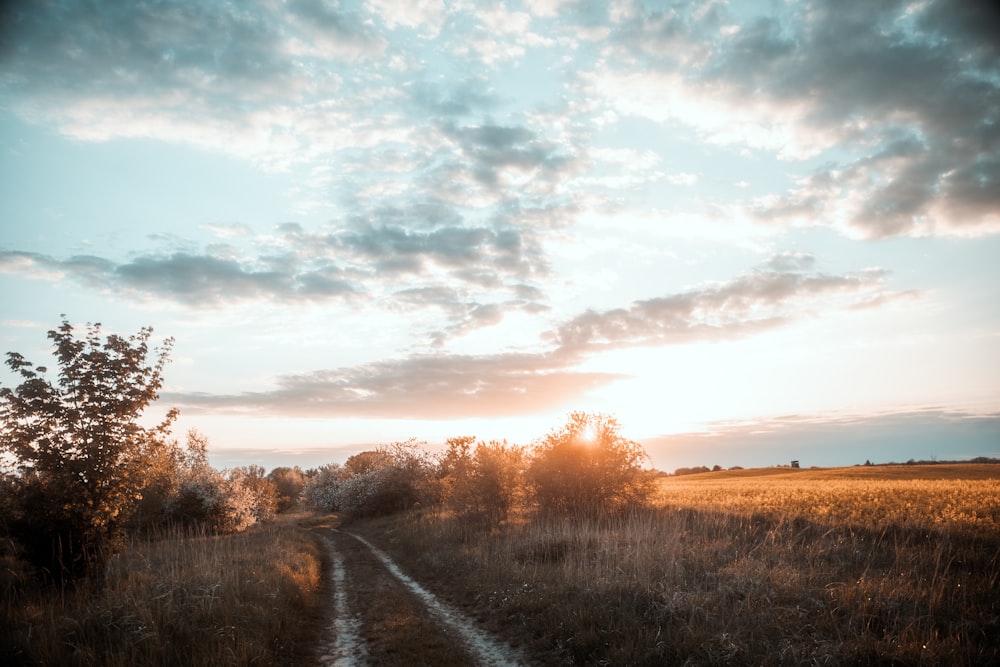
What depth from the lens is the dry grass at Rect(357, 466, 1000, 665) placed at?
26.1ft

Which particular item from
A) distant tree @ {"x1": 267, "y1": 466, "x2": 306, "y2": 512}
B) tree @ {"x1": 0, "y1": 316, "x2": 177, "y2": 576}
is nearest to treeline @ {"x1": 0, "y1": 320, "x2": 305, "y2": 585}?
tree @ {"x1": 0, "y1": 316, "x2": 177, "y2": 576}

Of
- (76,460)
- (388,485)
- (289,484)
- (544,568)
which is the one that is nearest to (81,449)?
(76,460)

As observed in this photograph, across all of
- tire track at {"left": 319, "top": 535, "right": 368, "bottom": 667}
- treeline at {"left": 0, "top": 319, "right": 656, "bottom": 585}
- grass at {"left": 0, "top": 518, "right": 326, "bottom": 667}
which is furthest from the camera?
treeline at {"left": 0, "top": 319, "right": 656, "bottom": 585}

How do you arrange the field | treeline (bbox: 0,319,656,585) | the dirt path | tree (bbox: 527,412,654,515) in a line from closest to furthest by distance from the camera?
the field, the dirt path, treeline (bbox: 0,319,656,585), tree (bbox: 527,412,654,515)

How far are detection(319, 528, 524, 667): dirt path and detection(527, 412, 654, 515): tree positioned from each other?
378 inches

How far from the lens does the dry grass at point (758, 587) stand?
7.95m

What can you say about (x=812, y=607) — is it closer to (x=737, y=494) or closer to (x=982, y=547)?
(x=982, y=547)

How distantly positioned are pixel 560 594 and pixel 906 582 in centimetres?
698

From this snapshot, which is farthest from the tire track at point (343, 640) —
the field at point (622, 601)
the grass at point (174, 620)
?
the grass at point (174, 620)

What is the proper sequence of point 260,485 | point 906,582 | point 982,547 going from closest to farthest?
point 906,582, point 982,547, point 260,485

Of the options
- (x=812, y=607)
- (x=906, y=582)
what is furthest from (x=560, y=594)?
(x=906, y=582)

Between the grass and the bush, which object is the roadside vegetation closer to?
the grass

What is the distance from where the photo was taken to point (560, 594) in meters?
11.6

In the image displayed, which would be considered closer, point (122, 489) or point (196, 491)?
point (122, 489)
